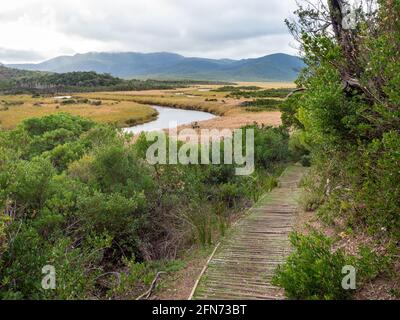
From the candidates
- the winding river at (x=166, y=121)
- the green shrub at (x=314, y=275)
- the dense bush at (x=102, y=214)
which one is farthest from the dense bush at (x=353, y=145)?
the winding river at (x=166, y=121)

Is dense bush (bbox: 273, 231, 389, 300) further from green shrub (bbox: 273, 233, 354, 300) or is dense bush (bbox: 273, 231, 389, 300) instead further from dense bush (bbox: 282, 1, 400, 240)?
dense bush (bbox: 282, 1, 400, 240)

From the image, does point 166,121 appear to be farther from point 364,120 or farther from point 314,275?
point 314,275

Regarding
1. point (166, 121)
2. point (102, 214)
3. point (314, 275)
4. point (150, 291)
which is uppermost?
point (166, 121)

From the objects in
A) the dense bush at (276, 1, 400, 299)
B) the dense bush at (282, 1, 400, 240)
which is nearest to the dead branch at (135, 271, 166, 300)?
the dense bush at (276, 1, 400, 299)

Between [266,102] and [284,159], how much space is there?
52.4m

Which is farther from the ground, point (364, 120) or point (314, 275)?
point (364, 120)

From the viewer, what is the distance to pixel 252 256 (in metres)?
8.76

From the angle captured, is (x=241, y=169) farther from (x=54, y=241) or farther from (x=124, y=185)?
(x=54, y=241)

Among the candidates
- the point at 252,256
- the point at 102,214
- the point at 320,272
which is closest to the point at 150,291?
the point at 252,256

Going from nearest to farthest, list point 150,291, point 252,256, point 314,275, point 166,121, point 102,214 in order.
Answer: point 314,275, point 150,291, point 252,256, point 102,214, point 166,121

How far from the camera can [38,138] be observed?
802 inches

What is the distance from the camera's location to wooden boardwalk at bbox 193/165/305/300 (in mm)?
7234

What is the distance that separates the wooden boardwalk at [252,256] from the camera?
723 centimetres
